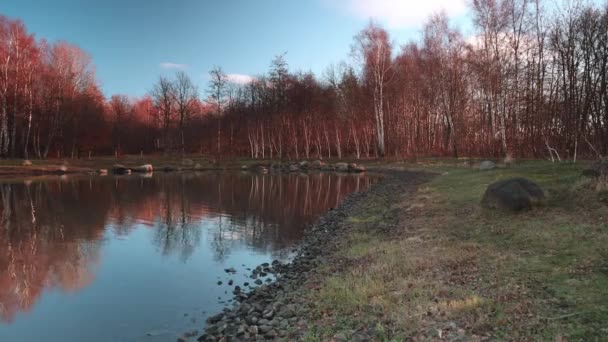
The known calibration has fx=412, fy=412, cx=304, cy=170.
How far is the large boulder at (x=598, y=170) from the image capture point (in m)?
12.7

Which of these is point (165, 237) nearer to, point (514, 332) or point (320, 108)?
point (514, 332)

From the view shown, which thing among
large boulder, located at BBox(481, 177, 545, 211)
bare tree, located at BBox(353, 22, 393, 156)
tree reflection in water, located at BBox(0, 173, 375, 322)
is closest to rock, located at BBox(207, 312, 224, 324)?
tree reflection in water, located at BBox(0, 173, 375, 322)

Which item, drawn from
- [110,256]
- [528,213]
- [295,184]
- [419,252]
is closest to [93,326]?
[110,256]

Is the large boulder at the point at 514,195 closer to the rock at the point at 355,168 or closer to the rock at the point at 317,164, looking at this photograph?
the rock at the point at 355,168

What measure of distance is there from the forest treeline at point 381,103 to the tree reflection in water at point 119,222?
15630 mm

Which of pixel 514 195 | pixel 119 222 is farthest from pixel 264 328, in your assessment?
pixel 119 222

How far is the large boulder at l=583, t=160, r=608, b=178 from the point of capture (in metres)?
12.7

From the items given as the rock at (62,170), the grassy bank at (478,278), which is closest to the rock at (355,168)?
the rock at (62,170)

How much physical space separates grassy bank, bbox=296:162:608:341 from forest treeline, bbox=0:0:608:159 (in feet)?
38.8

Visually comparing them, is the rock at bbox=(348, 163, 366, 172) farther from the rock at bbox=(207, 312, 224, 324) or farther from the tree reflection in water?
the rock at bbox=(207, 312, 224, 324)

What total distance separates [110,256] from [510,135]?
1263 inches

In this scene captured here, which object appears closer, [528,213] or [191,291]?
[191,291]

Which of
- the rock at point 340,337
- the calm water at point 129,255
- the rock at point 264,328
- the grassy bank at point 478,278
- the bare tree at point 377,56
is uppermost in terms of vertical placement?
the bare tree at point 377,56

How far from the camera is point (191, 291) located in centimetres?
1078
